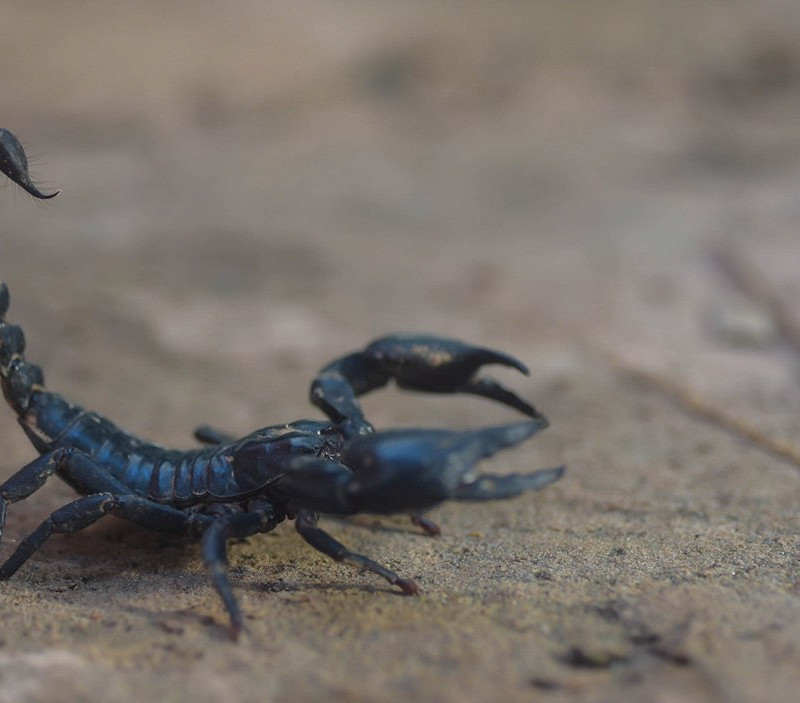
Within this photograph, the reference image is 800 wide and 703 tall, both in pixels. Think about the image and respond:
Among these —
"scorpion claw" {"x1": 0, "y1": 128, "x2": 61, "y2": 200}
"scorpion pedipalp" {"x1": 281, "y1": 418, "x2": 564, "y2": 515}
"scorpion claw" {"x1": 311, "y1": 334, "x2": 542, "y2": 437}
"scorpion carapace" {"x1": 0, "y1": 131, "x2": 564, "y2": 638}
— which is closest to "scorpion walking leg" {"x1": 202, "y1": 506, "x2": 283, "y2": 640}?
"scorpion carapace" {"x1": 0, "y1": 131, "x2": 564, "y2": 638}

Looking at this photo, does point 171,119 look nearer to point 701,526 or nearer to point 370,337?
point 370,337

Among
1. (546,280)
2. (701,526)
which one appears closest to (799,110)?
(546,280)

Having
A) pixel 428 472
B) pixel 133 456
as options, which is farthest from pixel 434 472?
pixel 133 456

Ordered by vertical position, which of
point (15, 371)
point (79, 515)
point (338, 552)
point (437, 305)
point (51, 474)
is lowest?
point (338, 552)

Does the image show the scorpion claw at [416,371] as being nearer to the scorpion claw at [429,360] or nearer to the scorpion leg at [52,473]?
the scorpion claw at [429,360]

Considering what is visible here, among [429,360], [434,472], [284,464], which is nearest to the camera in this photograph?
[434,472]

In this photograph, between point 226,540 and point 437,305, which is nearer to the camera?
point 226,540

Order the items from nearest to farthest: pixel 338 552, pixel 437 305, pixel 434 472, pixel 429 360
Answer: pixel 434 472 → pixel 338 552 → pixel 429 360 → pixel 437 305

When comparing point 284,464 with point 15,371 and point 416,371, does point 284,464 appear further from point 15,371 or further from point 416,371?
point 15,371
